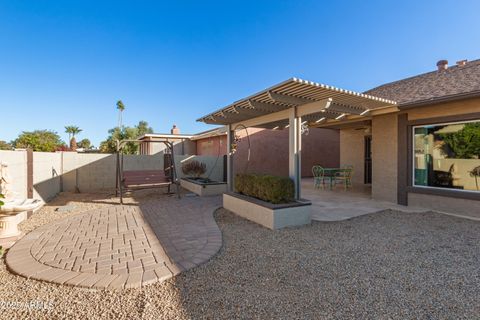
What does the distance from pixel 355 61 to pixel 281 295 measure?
40.0ft

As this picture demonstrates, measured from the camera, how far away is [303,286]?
2525 millimetres

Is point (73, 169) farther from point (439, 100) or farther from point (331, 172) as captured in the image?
point (439, 100)

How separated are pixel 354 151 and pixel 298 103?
7.46m

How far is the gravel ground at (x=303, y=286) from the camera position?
6.88ft

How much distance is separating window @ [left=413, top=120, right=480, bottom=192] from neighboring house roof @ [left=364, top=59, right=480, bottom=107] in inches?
32.3

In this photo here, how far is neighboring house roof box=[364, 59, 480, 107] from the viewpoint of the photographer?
18.2 feet

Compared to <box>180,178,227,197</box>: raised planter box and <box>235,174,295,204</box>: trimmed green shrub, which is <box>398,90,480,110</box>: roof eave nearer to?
<box>235,174,295,204</box>: trimmed green shrub

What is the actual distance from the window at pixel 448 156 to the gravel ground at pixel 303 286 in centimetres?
263

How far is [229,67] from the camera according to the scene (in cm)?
1479

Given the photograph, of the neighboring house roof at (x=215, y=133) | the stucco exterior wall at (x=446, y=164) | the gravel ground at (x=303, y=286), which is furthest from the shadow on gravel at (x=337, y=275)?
the neighboring house roof at (x=215, y=133)

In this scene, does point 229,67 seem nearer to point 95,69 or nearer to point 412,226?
point 95,69

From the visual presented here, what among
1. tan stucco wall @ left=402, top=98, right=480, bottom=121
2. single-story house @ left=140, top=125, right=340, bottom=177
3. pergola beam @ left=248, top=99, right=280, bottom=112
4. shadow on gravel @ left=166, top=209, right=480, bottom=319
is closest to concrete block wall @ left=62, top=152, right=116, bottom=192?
single-story house @ left=140, top=125, right=340, bottom=177

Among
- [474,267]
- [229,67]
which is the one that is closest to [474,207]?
[474,267]

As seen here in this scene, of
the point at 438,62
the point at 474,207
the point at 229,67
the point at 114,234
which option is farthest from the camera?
the point at 229,67
